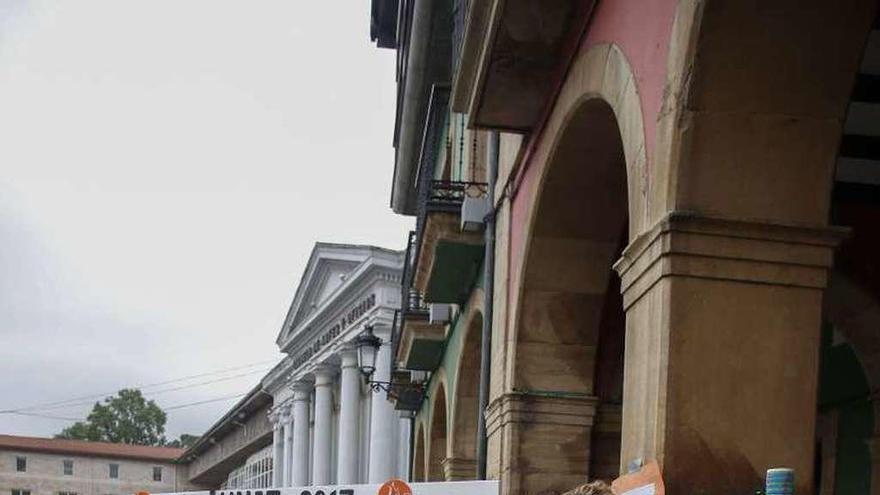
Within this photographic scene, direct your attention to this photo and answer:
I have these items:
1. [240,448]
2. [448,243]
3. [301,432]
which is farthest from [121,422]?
[448,243]

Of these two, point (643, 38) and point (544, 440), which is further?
point (544, 440)

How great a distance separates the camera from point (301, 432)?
144 feet

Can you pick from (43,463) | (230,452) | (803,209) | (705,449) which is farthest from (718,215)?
(43,463)

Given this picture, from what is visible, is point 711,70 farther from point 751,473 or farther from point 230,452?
point 230,452

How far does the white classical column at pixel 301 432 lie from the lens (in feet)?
141

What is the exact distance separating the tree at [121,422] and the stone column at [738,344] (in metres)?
104

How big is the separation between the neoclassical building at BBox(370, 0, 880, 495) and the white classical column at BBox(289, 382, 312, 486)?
29.4 meters

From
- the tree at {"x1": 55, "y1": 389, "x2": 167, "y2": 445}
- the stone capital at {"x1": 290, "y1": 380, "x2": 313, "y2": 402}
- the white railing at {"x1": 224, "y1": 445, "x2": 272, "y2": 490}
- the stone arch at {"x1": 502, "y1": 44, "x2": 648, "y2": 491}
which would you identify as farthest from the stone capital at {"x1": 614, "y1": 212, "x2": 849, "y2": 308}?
the tree at {"x1": 55, "y1": 389, "x2": 167, "y2": 445}

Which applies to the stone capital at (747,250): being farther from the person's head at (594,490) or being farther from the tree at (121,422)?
the tree at (121,422)

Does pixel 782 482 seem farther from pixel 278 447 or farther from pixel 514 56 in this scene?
pixel 278 447

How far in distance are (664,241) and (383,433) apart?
26.4 metres

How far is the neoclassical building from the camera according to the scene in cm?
493

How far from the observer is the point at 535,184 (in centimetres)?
837

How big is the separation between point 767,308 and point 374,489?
333 cm
